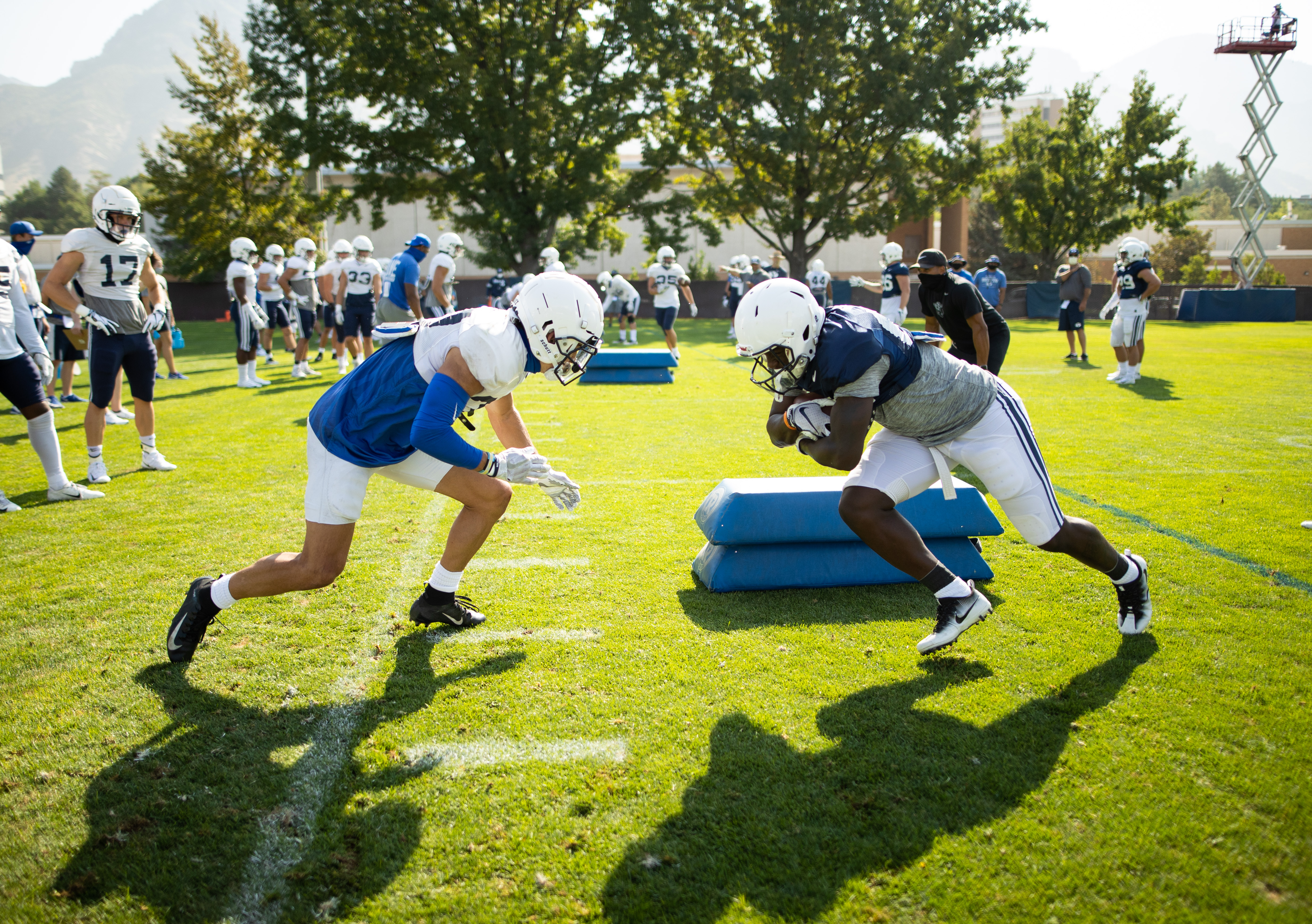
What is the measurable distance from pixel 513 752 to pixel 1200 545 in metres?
4.41

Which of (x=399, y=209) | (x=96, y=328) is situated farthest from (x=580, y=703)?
(x=399, y=209)

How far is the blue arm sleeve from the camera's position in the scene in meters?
3.09

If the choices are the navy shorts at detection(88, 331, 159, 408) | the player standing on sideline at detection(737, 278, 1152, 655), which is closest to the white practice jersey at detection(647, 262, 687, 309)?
the navy shorts at detection(88, 331, 159, 408)

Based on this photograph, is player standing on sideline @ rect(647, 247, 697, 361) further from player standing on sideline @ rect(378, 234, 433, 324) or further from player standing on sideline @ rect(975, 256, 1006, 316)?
player standing on sideline @ rect(975, 256, 1006, 316)

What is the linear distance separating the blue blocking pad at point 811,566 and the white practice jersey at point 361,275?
983 cm

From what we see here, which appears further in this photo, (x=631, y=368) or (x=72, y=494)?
(x=631, y=368)

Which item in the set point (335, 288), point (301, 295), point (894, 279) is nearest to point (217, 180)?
point (335, 288)

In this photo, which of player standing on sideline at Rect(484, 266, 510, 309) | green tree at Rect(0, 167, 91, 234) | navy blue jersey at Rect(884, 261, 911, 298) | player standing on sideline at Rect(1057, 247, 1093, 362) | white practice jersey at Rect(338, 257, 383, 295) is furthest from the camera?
green tree at Rect(0, 167, 91, 234)

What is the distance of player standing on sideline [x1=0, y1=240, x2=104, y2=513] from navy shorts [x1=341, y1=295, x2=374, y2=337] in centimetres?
623

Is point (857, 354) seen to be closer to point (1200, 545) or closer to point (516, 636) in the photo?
point (516, 636)

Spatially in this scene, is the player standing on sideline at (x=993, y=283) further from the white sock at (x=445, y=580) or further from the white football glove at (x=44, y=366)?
the white football glove at (x=44, y=366)

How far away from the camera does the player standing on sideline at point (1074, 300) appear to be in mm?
14398

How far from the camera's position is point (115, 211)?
6.04 m

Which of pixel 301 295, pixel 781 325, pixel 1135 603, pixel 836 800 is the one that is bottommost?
pixel 836 800
